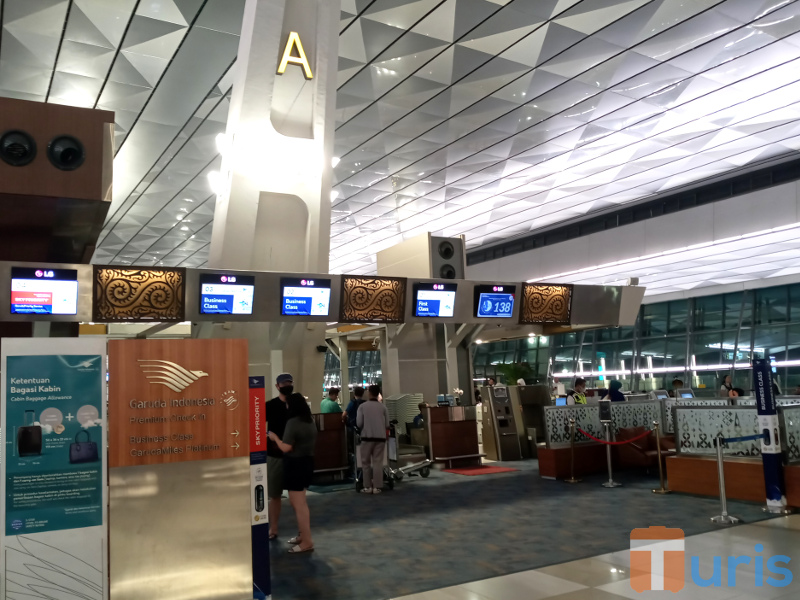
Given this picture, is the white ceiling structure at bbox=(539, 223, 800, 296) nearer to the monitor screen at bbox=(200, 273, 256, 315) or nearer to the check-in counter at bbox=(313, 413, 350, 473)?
the check-in counter at bbox=(313, 413, 350, 473)

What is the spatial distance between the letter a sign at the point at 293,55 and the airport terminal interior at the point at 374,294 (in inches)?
1.5

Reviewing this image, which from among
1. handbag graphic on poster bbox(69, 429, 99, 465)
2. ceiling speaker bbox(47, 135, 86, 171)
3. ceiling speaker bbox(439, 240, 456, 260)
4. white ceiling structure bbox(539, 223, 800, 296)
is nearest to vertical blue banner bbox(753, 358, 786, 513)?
ceiling speaker bbox(439, 240, 456, 260)

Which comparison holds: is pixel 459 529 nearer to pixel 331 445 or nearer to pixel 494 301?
pixel 331 445

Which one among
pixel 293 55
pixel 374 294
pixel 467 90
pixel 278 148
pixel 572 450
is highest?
pixel 467 90

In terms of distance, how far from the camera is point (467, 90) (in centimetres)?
1175

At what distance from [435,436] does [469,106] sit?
6.40 meters

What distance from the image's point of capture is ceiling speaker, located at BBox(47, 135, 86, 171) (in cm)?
587

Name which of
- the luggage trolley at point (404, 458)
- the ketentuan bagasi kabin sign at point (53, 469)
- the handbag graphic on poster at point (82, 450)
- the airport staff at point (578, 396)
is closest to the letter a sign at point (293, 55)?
the luggage trolley at point (404, 458)

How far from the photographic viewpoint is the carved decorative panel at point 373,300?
387 inches

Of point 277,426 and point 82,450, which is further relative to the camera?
point 277,426

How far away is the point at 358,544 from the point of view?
6434 millimetres

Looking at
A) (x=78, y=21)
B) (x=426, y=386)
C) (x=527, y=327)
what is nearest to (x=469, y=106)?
(x=527, y=327)

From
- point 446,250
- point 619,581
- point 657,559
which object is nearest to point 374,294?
point 446,250

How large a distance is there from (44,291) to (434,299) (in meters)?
5.63
